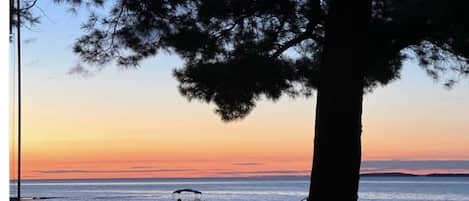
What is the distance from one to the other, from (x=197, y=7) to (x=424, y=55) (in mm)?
1488

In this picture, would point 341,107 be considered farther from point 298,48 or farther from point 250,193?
point 250,193

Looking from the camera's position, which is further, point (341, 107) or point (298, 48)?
point (298, 48)

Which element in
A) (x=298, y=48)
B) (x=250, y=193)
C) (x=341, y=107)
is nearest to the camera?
(x=341, y=107)

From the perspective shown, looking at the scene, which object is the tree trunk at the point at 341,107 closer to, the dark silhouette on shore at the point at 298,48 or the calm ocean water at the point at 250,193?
the dark silhouette on shore at the point at 298,48

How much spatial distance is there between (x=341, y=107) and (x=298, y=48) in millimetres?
1091

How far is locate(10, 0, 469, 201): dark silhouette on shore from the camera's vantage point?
370 cm

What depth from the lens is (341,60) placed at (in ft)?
12.2

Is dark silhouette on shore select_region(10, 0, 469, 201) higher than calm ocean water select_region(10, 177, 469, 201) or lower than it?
higher

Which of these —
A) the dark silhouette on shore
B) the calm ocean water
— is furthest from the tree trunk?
the calm ocean water

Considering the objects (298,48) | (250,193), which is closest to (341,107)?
(298,48)

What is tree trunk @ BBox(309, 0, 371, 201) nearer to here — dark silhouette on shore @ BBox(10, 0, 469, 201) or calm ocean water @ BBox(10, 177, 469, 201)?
dark silhouette on shore @ BBox(10, 0, 469, 201)

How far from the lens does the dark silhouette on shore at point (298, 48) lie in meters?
3.70

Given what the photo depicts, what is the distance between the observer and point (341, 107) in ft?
12.1

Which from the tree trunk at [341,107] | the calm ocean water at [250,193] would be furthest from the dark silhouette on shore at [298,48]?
the calm ocean water at [250,193]
